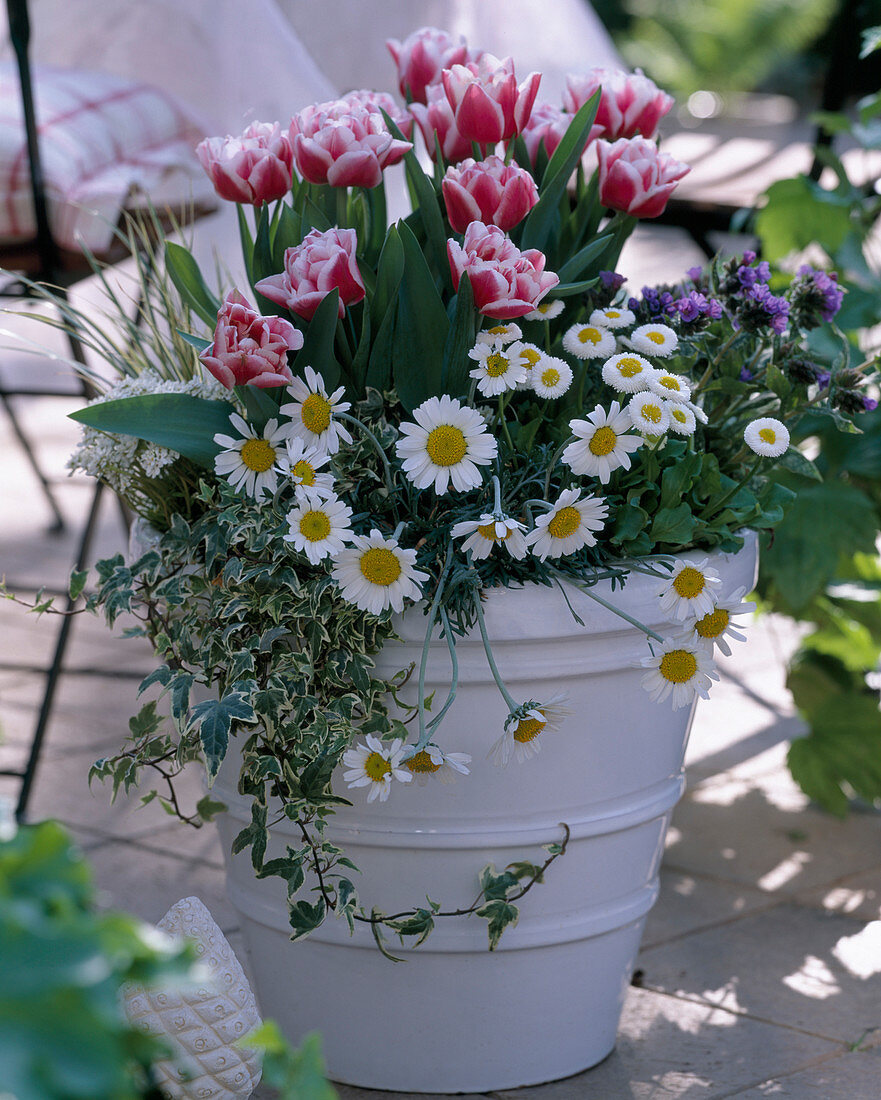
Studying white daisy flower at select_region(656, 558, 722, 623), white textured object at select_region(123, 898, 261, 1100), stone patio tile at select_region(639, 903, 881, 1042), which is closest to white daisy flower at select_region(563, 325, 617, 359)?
white daisy flower at select_region(656, 558, 722, 623)

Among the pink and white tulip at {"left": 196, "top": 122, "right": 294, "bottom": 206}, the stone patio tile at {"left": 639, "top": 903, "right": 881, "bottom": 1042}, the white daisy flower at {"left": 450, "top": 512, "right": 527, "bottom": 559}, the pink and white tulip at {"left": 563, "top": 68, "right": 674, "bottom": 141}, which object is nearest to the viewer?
the white daisy flower at {"left": 450, "top": 512, "right": 527, "bottom": 559}

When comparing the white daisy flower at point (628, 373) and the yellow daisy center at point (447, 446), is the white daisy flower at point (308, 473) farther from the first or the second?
the white daisy flower at point (628, 373)

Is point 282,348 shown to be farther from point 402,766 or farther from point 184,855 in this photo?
point 184,855

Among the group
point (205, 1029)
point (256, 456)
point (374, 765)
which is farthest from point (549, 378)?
point (205, 1029)

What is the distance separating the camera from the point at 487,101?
103 cm

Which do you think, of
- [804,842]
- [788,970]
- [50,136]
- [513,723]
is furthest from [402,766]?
[50,136]

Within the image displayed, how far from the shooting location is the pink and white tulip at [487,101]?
103 centimetres

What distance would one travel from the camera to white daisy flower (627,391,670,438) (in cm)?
94

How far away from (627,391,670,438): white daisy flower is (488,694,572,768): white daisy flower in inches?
9.1

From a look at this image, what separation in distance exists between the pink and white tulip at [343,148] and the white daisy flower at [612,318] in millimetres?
231

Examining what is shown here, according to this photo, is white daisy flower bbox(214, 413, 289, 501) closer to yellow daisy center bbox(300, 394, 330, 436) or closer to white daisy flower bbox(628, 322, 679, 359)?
yellow daisy center bbox(300, 394, 330, 436)

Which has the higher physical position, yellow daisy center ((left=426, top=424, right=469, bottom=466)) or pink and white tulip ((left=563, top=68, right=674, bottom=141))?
pink and white tulip ((left=563, top=68, right=674, bottom=141))

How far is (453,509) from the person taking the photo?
102cm

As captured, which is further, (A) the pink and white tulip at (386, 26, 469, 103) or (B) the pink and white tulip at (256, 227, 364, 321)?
(A) the pink and white tulip at (386, 26, 469, 103)
